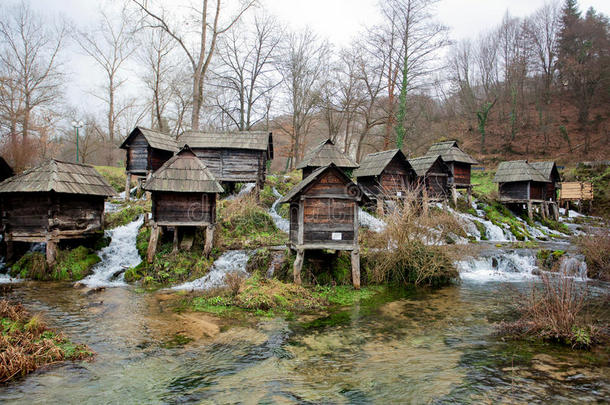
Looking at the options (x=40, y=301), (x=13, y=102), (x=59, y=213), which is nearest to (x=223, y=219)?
(x=59, y=213)

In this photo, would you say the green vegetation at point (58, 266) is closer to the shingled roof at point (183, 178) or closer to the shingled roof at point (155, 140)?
the shingled roof at point (183, 178)

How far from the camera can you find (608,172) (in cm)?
2848

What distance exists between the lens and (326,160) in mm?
20969

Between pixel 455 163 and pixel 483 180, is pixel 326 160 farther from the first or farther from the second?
pixel 483 180

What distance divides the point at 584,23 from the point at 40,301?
52380mm

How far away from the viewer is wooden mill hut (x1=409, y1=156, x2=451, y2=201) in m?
23.6

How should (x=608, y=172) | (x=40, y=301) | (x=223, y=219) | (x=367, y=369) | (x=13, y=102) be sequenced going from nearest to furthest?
(x=367, y=369)
(x=40, y=301)
(x=223, y=219)
(x=13, y=102)
(x=608, y=172)

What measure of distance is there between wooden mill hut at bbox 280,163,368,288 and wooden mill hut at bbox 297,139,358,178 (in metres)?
8.82

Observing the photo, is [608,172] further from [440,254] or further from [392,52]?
[440,254]

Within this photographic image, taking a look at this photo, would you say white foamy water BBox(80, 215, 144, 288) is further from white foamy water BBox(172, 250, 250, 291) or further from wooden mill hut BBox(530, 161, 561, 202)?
wooden mill hut BBox(530, 161, 561, 202)

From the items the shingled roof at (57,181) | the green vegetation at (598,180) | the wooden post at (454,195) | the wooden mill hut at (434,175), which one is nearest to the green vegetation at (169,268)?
the shingled roof at (57,181)

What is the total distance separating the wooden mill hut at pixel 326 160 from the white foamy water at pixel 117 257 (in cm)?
939

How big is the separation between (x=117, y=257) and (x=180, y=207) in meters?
3.60

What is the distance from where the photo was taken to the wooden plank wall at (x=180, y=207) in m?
13.3
